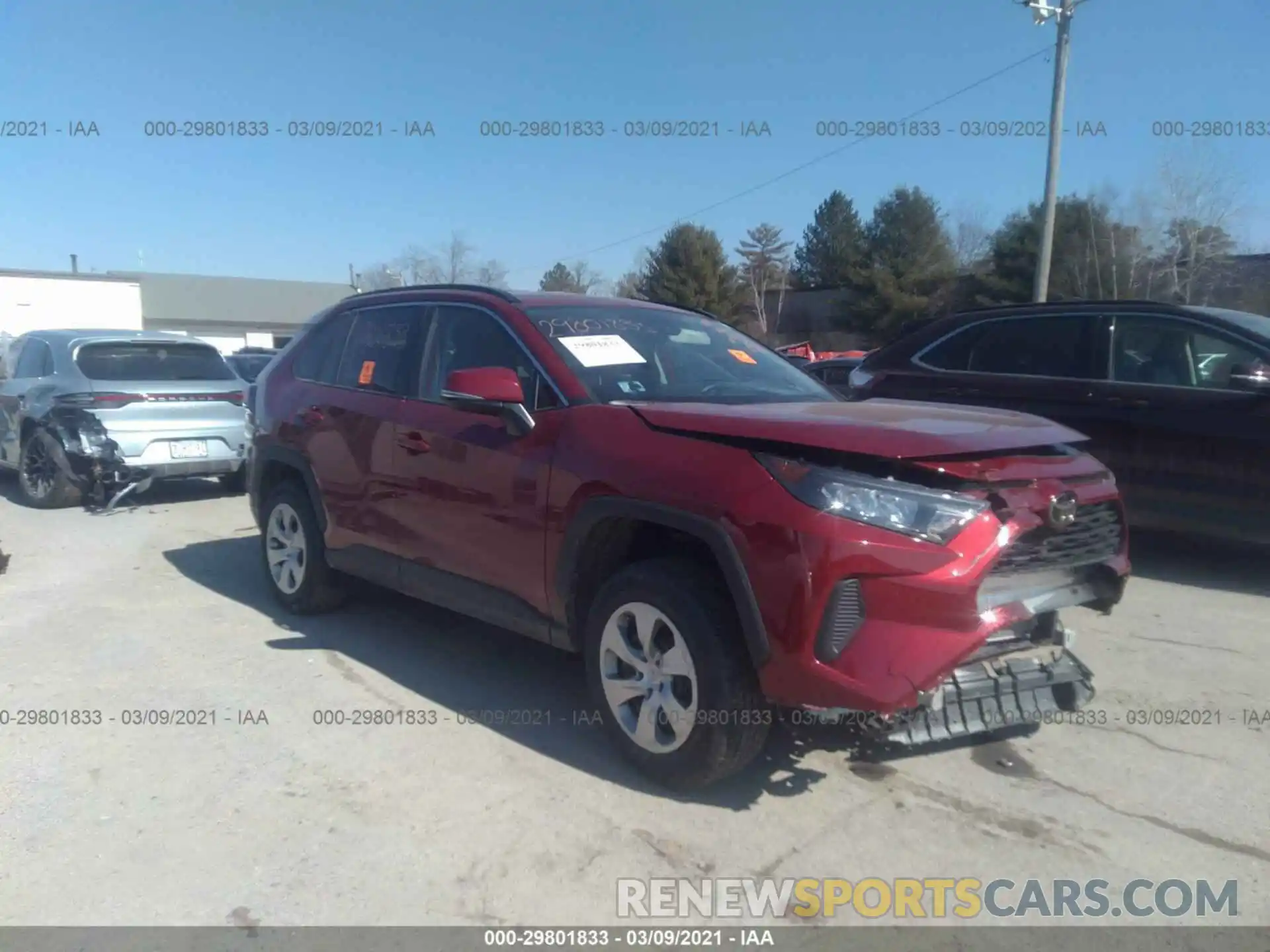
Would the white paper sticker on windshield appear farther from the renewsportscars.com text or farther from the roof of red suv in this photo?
the renewsportscars.com text

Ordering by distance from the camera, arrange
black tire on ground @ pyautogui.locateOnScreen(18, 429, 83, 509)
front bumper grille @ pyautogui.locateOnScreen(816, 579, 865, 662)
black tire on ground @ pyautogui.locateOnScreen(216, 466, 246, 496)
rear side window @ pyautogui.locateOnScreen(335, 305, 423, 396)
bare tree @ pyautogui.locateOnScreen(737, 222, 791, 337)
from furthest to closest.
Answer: bare tree @ pyautogui.locateOnScreen(737, 222, 791, 337) < black tire on ground @ pyautogui.locateOnScreen(216, 466, 246, 496) < black tire on ground @ pyautogui.locateOnScreen(18, 429, 83, 509) < rear side window @ pyautogui.locateOnScreen(335, 305, 423, 396) < front bumper grille @ pyautogui.locateOnScreen(816, 579, 865, 662)

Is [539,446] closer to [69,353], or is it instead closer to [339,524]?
[339,524]

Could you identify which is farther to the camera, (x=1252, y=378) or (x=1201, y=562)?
(x=1201, y=562)

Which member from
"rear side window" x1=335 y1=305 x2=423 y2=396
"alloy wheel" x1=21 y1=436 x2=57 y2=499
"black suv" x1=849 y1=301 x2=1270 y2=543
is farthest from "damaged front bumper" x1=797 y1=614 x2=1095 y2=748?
"alloy wheel" x1=21 y1=436 x2=57 y2=499

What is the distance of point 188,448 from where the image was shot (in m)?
9.27

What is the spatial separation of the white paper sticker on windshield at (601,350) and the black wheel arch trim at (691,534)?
745 millimetres

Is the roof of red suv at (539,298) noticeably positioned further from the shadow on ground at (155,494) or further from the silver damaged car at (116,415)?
the shadow on ground at (155,494)

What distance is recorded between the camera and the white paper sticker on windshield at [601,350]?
4188mm

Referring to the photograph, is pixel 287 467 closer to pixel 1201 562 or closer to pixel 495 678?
pixel 495 678

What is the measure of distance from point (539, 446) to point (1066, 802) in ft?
7.69

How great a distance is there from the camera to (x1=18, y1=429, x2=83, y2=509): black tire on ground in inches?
359

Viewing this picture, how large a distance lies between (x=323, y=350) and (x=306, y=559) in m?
1.18

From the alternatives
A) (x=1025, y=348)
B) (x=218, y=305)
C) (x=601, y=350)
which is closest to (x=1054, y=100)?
(x=1025, y=348)

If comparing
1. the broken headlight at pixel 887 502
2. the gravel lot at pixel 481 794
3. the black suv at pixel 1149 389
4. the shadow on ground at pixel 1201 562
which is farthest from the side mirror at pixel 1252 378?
the broken headlight at pixel 887 502
